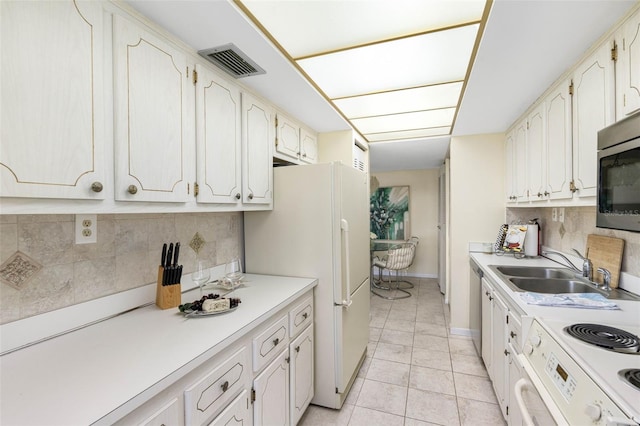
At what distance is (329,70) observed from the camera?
1819 mm

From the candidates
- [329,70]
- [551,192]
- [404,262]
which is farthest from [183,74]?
[404,262]

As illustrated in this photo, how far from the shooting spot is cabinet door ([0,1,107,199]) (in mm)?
808

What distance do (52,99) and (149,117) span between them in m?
0.34

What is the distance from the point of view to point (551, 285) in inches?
78.0

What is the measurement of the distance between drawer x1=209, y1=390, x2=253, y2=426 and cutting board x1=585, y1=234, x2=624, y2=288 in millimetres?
2096

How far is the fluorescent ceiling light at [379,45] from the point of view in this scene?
4.26 ft

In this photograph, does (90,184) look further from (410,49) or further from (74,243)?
(410,49)

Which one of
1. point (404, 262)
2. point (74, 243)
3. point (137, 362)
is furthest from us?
point (404, 262)

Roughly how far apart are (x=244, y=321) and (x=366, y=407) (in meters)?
1.37

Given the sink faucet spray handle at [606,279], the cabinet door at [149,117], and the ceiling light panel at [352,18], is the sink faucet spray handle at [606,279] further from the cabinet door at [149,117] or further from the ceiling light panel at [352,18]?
the cabinet door at [149,117]

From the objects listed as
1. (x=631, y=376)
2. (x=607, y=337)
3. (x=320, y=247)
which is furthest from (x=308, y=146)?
(x=631, y=376)

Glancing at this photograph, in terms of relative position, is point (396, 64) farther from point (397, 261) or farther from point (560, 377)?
point (397, 261)

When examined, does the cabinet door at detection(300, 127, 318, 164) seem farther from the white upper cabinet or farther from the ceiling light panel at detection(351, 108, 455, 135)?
the white upper cabinet

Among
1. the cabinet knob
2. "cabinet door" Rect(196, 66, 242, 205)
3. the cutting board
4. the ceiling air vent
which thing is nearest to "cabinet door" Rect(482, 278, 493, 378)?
the cutting board
